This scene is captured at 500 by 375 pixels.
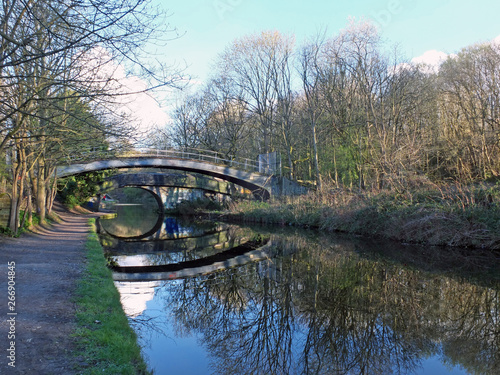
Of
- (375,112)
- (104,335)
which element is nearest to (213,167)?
(375,112)

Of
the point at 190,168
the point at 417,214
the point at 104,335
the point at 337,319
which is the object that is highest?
the point at 190,168

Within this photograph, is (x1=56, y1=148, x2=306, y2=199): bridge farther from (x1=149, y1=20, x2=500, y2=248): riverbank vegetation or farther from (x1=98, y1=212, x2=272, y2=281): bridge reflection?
(x1=98, y1=212, x2=272, y2=281): bridge reflection

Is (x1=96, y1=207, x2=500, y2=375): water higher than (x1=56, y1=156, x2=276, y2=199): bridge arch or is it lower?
lower

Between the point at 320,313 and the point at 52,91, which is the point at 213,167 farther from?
the point at 320,313

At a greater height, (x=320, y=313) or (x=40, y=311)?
(x=40, y=311)

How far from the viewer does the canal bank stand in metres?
3.24

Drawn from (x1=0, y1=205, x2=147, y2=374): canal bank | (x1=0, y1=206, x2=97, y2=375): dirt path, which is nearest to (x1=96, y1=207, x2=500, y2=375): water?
(x1=0, y1=205, x2=147, y2=374): canal bank

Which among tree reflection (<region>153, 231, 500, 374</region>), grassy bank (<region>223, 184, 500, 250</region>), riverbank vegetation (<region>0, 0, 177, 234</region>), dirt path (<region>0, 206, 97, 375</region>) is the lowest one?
tree reflection (<region>153, 231, 500, 374</region>)

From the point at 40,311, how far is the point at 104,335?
1164mm

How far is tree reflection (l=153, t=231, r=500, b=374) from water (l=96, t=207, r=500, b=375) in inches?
0.6

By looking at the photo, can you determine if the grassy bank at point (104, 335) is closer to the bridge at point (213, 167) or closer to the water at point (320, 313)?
the water at point (320, 313)

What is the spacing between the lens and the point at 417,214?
1245cm

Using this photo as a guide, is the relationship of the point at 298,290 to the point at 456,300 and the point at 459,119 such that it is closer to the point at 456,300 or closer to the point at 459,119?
the point at 456,300

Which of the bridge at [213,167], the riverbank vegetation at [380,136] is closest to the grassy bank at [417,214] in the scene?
the riverbank vegetation at [380,136]
